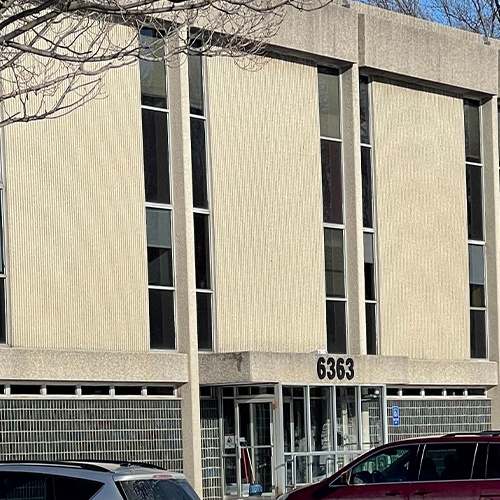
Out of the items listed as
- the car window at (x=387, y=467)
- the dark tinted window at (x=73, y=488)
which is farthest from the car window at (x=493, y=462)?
the dark tinted window at (x=73, y=488)

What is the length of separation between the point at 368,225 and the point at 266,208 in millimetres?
3872

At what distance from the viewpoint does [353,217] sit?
31906mm

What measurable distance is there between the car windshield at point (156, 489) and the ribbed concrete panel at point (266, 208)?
53.5ft

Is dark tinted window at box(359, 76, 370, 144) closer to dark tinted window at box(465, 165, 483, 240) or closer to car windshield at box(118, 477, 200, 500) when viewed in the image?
dark tinted window at box(465, 165, 483, 240)

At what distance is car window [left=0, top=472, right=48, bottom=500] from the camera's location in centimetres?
1181

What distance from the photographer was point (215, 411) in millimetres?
29250

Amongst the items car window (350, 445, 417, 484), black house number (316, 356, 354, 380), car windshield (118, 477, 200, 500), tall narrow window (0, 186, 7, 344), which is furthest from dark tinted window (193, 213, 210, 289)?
car windshield (118, 477, 200, 500)

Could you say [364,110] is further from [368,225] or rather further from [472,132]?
[472,132]

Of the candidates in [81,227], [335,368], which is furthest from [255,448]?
[81,227]

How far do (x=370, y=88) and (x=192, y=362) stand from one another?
30.6 ft

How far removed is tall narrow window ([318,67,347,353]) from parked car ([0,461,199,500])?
19448 mm

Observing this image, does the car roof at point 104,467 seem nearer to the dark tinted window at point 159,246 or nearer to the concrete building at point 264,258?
the concrete building at point 264,258

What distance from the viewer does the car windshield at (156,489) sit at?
11.7 m

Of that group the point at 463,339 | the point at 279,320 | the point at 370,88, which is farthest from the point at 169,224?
the point at 463,339
